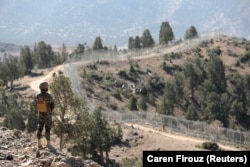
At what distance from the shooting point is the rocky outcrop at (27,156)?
16281 millimetres

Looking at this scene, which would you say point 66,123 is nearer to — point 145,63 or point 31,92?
point 31,92

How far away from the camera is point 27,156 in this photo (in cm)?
1711

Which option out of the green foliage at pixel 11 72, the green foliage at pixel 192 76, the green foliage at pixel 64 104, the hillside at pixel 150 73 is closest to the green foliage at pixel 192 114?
the hillside at pixel 150 73

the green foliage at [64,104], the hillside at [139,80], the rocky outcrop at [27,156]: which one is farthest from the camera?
the hillside at [139,80]

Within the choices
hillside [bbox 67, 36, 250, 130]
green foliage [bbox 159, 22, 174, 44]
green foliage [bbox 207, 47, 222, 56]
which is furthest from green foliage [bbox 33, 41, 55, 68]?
green foliage [bbox 207, 47, 222, 56]

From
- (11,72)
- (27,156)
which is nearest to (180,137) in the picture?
(27,156)

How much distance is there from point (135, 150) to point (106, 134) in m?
6.41

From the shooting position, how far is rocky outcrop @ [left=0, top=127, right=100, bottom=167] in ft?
53.4

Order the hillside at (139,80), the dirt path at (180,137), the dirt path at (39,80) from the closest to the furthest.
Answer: the hillside at (139,80) → the dirt path at (180,137) → the dirt path at (39,80)

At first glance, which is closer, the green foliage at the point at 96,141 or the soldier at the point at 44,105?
the soldier at the point at 44,105

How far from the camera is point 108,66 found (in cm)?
9481

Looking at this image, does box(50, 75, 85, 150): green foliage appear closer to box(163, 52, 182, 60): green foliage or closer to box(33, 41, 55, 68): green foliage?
box(163, 52, 182, 60): green foliage

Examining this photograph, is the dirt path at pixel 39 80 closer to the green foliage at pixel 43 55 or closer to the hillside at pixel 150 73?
the hillside at pixel 150 73

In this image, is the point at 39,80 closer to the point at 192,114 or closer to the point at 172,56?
the point at 192,114
